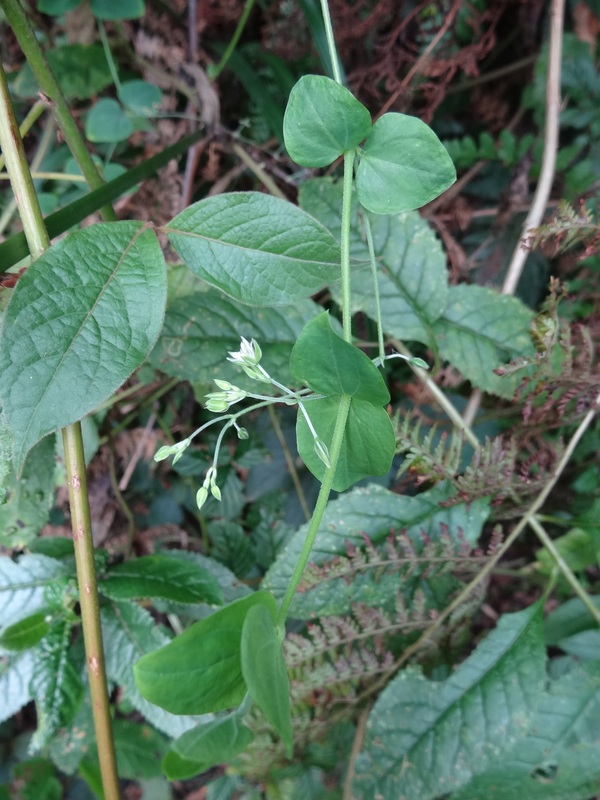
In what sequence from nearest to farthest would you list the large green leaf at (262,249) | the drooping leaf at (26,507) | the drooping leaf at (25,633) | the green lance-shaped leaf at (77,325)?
1. the green lance-shaped leaf at (77,325)
2. the large green leaf at (262,249)
3. the drooping leaf at (25,633)
4. the drooping leaf at (26,507)

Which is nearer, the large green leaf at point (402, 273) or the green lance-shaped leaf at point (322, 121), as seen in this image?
the green lance-shaped leaf at point (322, 121)

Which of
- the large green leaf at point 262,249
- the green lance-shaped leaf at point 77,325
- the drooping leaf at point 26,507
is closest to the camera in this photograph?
the green lance-shaped leaf at point 77,325

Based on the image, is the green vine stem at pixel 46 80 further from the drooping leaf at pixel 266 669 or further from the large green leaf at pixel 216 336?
the drooping leaf at pixel 266 669

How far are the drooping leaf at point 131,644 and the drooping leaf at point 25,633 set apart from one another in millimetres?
93

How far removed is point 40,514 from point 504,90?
1304 mm

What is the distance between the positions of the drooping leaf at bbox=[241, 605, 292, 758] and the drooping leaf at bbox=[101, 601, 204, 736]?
0.48 m

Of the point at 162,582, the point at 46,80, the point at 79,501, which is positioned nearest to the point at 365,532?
the point at 162,582

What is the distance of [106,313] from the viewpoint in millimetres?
608

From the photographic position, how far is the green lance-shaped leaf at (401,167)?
56cm

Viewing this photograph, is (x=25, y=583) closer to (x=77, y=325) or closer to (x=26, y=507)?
(x=26, y=507)

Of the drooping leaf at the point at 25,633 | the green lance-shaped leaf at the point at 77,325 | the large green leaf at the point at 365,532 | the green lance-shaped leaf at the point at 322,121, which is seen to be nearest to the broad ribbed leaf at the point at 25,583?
the drooping leaf at the point at 25,633

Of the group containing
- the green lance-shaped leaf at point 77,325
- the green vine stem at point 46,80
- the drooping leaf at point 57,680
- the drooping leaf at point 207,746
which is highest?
the green vine stem at point 46,80

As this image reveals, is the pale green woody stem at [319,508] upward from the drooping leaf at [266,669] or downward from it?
upward

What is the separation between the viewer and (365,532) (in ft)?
2.98
